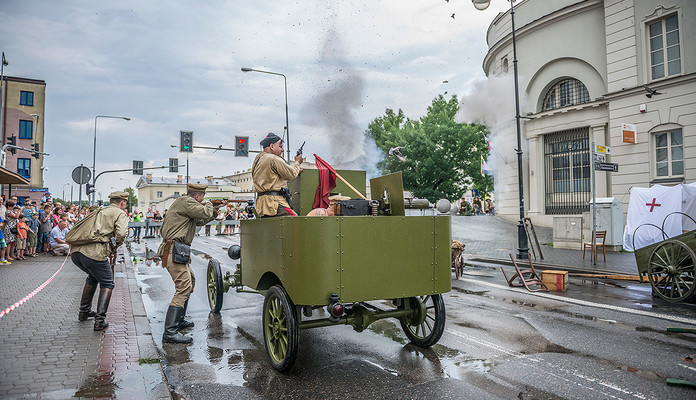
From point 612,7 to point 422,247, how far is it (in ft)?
66.0

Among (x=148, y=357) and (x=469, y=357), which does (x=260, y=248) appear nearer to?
(x=148, y=357)

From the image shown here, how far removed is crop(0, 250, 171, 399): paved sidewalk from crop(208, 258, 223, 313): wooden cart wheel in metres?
1.06

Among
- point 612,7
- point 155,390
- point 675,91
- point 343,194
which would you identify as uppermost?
point 612,7

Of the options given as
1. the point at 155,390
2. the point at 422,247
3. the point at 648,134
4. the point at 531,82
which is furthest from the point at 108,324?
the point at 531,82

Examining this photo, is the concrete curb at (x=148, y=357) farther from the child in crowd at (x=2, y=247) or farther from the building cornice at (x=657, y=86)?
the building cornice at (x=657, y=86)

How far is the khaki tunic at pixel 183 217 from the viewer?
5.77 metres

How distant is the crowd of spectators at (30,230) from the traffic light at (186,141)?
7091 mm

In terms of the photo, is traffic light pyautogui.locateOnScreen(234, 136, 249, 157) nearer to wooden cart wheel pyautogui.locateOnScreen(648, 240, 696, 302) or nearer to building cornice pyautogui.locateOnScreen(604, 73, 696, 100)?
building cornice pyautogui.locateOnScreen(604, 73, 696, 100)

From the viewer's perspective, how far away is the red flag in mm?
5695

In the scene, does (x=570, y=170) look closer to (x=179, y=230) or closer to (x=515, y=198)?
(x=515, y=198)

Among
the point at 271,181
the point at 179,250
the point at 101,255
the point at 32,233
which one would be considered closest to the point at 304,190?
the point at 271,181

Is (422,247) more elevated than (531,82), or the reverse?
(531,82)

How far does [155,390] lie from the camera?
→ 3.94 m

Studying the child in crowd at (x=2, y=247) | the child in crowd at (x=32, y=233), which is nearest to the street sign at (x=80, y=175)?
the child in crowd at (x=32, y=233)
